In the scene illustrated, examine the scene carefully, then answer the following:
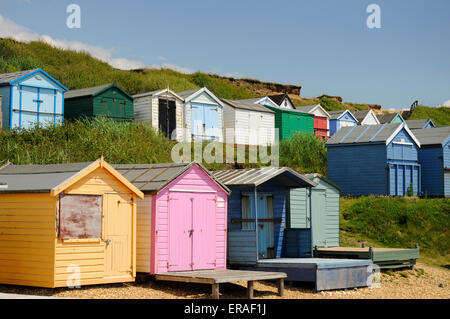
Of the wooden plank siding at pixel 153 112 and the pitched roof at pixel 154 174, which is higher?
the wooden plank siding at pixel 153 112

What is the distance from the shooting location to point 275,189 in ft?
66.4

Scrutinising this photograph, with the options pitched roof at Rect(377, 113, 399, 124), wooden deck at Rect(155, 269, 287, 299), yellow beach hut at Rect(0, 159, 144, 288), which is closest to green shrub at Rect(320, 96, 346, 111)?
pitched roof at Rect(377, 113, 399, 124)

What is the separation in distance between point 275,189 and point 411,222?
10.6 m

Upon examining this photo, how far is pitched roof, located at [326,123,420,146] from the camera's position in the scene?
31.6m

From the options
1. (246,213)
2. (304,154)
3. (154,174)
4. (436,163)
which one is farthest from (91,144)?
(436,163)

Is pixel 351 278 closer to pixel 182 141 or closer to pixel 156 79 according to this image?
pixel 182 141

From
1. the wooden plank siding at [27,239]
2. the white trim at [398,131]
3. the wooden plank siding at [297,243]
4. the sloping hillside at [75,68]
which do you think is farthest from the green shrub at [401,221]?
the sloping hillside at [75,68]

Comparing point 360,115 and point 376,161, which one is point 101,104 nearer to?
point 376,161

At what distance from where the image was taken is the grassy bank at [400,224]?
26.1 meters

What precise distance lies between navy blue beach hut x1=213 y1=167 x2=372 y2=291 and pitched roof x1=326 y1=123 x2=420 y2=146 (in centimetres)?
1199

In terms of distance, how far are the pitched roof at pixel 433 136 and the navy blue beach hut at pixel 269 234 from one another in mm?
15422

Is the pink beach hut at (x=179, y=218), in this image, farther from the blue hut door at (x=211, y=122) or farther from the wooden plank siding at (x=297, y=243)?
the blue hut door at (x=211, y=122)

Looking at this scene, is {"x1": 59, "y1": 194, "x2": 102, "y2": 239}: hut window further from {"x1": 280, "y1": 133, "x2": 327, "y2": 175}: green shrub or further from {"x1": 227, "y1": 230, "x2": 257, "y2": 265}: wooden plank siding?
{"x1": 280, "y1": 133, "x2": 327, "y2": 175}: green shrub
